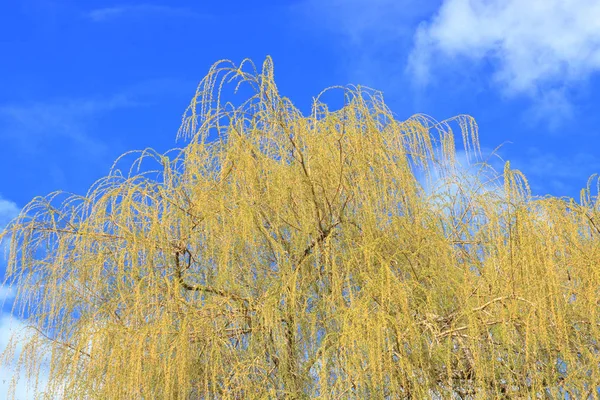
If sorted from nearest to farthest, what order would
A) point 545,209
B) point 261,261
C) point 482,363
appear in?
1. point 482,363
2. point 261,261
3. point 545,209

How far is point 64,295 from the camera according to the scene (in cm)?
394

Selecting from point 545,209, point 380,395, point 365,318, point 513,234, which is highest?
point 545,209

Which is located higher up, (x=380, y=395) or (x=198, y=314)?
(x=198, y=314)

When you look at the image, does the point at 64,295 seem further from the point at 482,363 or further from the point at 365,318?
the point at 482,363

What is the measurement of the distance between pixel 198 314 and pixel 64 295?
954 mm

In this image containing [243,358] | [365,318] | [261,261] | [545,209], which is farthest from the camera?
[545,209]

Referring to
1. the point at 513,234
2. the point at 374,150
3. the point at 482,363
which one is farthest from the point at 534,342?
the point at 374,150

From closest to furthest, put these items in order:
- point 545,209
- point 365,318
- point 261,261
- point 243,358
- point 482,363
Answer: point 365,318 → point 482,363 → point 243,358 → point 261,261 → point 545,209

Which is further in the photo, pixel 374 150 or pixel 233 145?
pixel 233 145

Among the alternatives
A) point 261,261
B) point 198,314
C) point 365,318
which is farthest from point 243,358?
point 365,318

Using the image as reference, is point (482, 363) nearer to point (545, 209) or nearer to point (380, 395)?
point (380, 395)

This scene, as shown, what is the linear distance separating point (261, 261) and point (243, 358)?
535mm

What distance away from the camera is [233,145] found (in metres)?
3.89

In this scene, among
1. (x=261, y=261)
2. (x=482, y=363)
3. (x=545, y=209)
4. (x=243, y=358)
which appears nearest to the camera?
(x=482, y=363)
